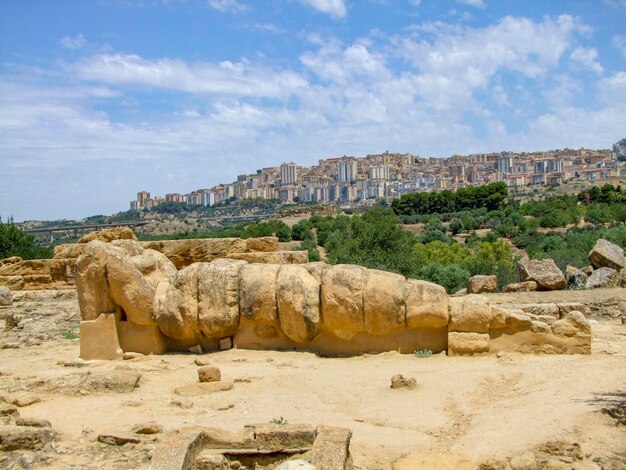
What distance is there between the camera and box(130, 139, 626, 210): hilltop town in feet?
432

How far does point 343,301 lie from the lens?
30.9 ft

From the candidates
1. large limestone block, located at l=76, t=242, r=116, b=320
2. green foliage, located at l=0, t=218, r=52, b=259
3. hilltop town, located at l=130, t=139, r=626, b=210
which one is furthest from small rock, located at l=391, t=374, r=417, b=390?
hilltop town, located at l=130, t=139, r=626, b=210

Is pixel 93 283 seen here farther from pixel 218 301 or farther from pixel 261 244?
pixel 261 244

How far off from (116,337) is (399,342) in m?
4.12

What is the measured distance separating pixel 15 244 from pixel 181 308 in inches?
807

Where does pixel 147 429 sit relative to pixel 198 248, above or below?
below

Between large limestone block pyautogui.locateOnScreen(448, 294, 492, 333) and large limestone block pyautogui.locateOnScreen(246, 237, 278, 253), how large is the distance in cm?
546

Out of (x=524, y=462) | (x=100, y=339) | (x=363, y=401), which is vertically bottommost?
(x=363, y=401)

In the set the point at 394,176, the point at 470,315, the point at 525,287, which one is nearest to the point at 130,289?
the point at 470,315

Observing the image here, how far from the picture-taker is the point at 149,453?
606 centimetres

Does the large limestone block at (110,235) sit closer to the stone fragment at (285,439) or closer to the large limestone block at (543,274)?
the stone fragment at (285,439)

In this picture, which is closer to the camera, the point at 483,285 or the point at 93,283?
the point at 93,283

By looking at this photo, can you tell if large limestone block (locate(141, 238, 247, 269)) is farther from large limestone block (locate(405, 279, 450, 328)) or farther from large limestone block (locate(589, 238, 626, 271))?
large limestone block (locate(589, 238, 626, 271))

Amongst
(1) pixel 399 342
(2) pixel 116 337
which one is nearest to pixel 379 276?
(1) pixel 399 342
